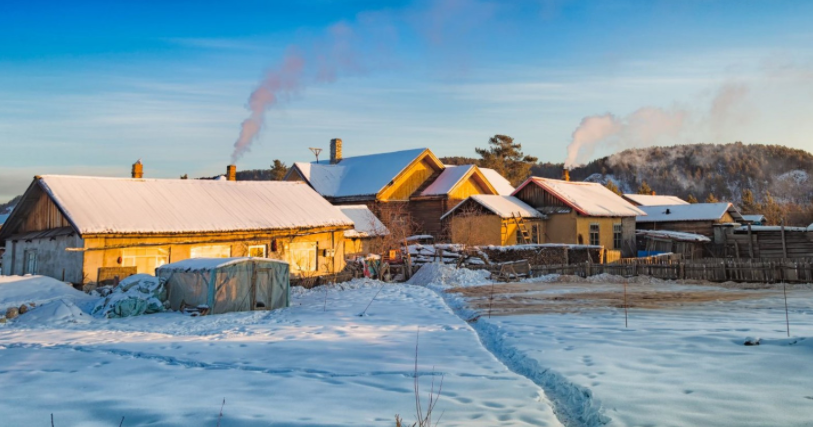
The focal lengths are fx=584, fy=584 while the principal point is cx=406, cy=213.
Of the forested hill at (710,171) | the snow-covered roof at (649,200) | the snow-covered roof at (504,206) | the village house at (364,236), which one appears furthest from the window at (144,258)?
the forested hill at (710,171)

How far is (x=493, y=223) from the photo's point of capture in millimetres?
34688

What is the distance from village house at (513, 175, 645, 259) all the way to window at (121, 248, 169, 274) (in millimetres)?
23544

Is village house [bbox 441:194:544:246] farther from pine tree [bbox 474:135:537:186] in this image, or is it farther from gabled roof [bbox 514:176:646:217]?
pine tree [bbox 474:135:537:186]

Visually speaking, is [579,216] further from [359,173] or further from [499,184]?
[359,173]

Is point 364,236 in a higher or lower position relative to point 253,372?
higher

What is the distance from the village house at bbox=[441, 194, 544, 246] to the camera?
34594mm

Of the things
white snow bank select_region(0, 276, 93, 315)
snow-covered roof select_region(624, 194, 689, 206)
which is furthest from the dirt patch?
snow-covered roof select_region(624, 194, 689, 206)

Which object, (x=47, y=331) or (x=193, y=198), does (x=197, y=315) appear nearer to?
(x=47, y=331)

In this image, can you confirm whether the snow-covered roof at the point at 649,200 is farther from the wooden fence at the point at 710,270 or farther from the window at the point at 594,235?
the wooden fence at the point at 710,270

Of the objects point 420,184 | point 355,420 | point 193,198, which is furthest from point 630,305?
point 420,184

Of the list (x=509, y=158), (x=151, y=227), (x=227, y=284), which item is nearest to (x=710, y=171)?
(x=509, y=158)

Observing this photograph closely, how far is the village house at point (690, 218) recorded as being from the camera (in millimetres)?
41875

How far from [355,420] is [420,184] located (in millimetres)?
36906

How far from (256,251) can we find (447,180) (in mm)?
20164
